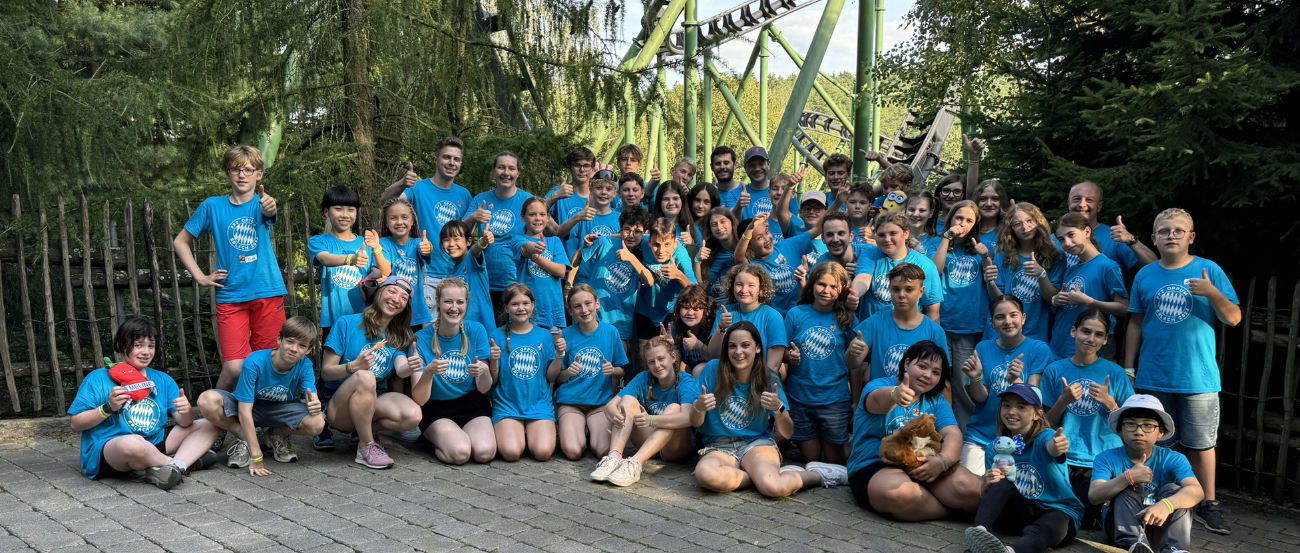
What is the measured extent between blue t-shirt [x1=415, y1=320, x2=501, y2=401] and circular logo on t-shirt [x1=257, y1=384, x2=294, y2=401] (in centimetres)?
80

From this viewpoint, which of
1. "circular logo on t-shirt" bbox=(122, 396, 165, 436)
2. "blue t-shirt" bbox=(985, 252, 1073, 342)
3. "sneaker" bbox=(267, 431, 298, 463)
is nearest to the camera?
"circular logo on t-shirt" bbox=(122, 396, 165, 436)

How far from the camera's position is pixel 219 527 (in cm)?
486

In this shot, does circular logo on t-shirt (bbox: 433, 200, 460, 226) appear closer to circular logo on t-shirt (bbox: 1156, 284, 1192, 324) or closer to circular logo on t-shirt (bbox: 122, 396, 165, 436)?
circular logo on t-shirt (bbox: 122, 396, 165, 436)

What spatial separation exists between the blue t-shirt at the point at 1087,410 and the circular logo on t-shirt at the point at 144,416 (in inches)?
186

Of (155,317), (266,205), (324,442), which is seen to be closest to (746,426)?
(324,442)

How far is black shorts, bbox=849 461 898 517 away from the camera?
532 centimetres

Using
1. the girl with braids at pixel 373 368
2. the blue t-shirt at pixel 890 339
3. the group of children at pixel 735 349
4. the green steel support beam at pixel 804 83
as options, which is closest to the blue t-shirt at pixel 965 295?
the group of children at pixel 735 349

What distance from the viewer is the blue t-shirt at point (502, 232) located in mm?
7129

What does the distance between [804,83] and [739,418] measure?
8923mm

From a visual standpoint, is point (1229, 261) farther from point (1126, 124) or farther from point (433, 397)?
point (433, 397)

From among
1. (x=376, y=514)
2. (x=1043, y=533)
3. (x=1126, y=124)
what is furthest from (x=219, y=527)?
(x=1126, y=124)

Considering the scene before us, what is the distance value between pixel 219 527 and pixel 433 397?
1.82 m

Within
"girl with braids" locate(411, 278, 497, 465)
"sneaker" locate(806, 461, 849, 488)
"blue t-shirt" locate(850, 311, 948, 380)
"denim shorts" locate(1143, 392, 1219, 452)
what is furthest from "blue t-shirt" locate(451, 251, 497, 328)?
"denim shorts" locate(1143, 392, 1219, 452)

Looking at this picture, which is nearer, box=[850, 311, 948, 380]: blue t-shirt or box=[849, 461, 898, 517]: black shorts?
box=[849, 461, 898, 517]: black shorts
